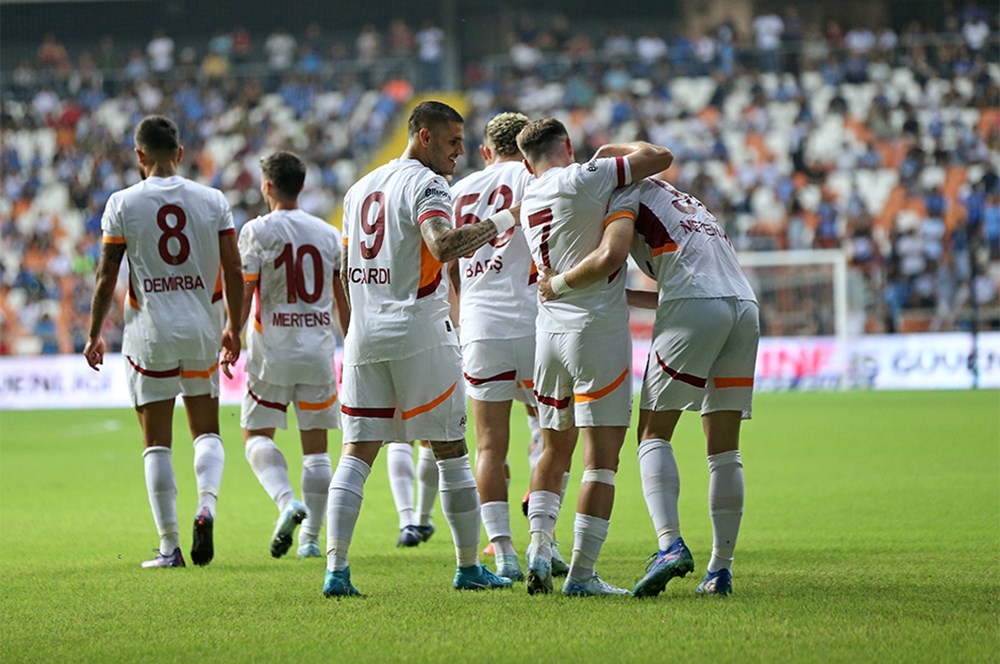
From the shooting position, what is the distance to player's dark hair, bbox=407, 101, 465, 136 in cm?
652

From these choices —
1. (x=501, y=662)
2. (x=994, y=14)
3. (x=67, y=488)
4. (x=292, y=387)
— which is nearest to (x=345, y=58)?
(x=994, y=14)

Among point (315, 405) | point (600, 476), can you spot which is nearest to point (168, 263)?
point (315, 405)

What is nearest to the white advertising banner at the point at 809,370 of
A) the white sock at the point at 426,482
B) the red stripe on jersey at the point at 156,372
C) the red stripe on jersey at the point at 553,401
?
the white sock at the point at 426,482

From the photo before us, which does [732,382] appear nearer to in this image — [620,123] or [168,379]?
[168,379]

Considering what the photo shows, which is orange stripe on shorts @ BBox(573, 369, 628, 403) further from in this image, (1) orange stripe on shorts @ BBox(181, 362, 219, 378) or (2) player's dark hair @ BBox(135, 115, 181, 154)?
(2) player's dark hair @ BBox(135, 115, 181, 154)

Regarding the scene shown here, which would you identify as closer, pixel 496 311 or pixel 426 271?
pixel 426 271

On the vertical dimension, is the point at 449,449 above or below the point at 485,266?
below

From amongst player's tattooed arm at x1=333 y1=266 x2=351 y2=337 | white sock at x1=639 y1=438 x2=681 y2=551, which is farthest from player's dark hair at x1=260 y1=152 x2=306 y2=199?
white sock at x1=639 y1=438 x2=681 y2=551

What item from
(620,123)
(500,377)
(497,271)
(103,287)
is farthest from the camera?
(620,123)

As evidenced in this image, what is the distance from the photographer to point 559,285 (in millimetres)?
6379

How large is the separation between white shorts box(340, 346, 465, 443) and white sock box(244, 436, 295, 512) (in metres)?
1.92

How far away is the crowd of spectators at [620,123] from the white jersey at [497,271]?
1905cm

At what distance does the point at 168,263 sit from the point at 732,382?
3354 mm

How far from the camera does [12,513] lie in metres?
11.0
